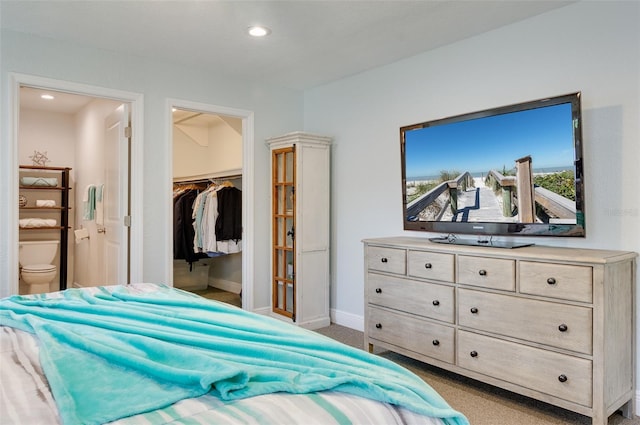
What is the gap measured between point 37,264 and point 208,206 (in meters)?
2.24

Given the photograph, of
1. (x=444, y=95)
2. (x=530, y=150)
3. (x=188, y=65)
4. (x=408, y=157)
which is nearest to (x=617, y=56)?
(x=530, y=150)

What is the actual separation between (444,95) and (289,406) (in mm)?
2893

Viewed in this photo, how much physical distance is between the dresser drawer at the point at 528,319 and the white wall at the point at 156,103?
224 centimetres

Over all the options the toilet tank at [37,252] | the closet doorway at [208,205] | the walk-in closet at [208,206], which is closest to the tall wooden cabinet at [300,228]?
the closet doorway at [208,205]

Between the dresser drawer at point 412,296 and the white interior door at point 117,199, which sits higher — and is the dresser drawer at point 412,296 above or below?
below

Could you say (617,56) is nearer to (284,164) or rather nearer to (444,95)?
(444,95)

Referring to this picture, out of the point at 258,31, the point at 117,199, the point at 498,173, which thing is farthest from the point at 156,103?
Answer: the point at 498,173

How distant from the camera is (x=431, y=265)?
9.22 feet

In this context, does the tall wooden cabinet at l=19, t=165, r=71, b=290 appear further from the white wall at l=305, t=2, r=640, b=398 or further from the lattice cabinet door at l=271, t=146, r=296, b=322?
the white wall at l=305, t=2, r=640, b=398

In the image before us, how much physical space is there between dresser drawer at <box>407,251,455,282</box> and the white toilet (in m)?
4.35

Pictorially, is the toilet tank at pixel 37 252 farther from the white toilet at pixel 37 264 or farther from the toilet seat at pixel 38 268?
the toilet seat at pixel 38 268

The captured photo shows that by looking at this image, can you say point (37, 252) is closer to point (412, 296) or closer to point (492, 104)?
point (412, 296)

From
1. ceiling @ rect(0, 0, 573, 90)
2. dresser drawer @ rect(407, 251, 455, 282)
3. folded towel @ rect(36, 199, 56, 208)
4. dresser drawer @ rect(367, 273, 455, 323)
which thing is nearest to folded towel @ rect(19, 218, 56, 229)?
folded towel @ rect(36, 199, 56, 208)

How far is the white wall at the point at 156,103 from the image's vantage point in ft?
9.76
